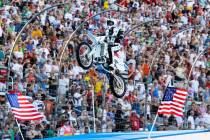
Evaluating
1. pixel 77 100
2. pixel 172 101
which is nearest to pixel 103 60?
pixel 77 100

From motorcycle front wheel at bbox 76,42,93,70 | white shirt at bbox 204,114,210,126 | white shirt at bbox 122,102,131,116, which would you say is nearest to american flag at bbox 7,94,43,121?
motorcycle front wheel at bbox 76,42,93,70

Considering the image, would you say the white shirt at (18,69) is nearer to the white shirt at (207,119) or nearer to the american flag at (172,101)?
the american flag at (172,101)

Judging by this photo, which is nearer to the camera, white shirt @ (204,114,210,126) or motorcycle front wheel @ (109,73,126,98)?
motorcycle front wheel @ (109,73,126,98)

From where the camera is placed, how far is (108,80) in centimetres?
1922

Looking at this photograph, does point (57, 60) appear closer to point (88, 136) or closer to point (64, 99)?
point (64, 99)

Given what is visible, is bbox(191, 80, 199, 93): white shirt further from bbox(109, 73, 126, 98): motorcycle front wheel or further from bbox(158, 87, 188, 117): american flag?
bbox(158, 87, 188, 117): american flag

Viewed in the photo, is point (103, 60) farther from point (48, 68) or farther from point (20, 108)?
point (20, 108)

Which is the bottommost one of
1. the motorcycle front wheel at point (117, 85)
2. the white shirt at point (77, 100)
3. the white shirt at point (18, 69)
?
the white shirt at point (77, 100)

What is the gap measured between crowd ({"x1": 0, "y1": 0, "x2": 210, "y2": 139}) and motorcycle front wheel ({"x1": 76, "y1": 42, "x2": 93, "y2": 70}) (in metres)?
0.68

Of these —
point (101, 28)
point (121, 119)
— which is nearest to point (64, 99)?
point (121, 119)

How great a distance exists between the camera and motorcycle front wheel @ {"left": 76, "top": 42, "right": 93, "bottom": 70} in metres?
18.0

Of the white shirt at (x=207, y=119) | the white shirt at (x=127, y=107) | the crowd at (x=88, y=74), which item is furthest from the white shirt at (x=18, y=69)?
the white shirt at (x=207, y=119)

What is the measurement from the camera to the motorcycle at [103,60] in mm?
18172

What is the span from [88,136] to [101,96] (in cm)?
1112
